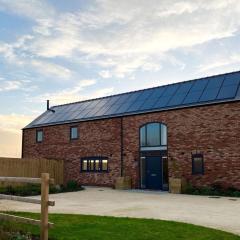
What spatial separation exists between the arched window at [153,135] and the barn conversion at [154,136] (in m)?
0.07

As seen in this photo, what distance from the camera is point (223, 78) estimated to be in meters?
25.6

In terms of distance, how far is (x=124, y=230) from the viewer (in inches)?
376

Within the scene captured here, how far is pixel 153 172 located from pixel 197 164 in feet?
11.5

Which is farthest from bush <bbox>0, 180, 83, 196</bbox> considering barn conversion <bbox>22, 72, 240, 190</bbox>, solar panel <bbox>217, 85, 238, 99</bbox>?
solar panel <bbox>217, 85, 238, 99</bbox>

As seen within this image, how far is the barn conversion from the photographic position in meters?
22.2

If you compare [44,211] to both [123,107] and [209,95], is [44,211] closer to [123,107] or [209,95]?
[209,95]

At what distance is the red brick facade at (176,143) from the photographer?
21.9 meters

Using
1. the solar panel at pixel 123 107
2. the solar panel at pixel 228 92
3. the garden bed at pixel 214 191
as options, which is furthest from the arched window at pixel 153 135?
the solar panel at pixel 228 92

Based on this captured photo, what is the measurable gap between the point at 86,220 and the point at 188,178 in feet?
43.4

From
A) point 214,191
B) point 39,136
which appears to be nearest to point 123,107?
point 39,136

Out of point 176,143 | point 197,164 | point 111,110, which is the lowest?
point 197,164

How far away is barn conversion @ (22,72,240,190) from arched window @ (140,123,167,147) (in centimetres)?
7

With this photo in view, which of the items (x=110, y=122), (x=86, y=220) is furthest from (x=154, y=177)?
(x=86, y=220)

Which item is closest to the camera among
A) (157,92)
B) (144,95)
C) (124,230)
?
(124,230)
